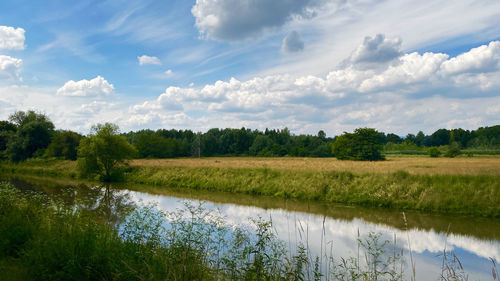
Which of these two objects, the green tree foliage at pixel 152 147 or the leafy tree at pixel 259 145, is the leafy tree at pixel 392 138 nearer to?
the leafy tree at pixel 259 145

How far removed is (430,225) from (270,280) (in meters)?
13.3

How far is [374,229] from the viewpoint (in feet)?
46.2

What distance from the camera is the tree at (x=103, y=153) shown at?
33.9m

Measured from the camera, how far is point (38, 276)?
495cm

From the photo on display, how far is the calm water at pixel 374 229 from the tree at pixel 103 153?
16.0 meters

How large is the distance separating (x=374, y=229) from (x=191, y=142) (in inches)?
3463

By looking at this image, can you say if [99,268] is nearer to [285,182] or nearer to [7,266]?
[7,266]

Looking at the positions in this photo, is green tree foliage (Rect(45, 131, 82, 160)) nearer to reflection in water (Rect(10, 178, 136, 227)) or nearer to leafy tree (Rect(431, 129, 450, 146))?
reflection in water (Rect(10, 178, 136, 227))

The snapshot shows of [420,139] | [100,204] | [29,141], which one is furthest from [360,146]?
[420,139]

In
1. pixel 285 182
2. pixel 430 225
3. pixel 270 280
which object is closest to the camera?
pixel 270 280

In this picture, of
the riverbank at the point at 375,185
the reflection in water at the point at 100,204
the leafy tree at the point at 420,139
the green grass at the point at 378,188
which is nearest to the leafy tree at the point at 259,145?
the riverbank at the point at 375,185

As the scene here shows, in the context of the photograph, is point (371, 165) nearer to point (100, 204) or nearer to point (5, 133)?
point (100, 204)

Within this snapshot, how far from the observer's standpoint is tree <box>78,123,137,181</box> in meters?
33.9

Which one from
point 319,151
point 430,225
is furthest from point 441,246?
point 319,151
